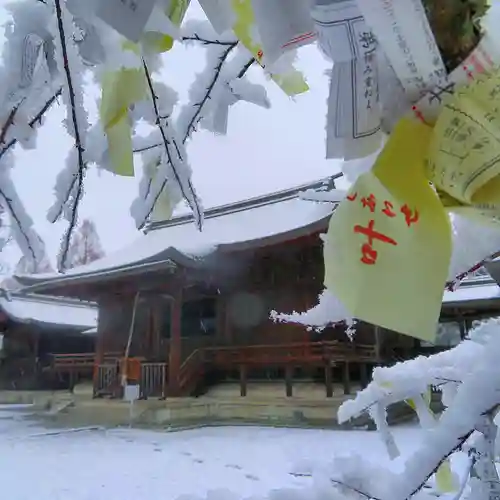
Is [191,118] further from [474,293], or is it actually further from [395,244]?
[474,293]

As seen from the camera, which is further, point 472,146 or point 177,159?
point 177,159

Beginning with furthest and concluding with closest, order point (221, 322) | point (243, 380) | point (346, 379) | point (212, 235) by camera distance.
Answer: point (212, 235)
point (221, 322)
point (243, 380)
point (346, 379)

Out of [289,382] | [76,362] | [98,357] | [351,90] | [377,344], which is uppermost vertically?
[351,90]

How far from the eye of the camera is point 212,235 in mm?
7113

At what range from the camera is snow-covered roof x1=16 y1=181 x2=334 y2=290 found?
5.52 m

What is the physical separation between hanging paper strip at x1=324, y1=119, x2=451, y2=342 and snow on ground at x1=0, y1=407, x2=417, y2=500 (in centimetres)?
210

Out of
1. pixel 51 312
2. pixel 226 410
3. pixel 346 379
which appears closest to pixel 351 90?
pixel 346 379

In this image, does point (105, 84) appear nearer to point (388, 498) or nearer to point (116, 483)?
point (388, 498)

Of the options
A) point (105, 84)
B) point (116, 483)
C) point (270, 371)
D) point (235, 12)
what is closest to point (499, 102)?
point (235, 12)

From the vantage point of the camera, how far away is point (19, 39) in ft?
1.71

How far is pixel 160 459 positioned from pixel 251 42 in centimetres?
381

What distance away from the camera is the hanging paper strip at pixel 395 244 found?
285 millimetres

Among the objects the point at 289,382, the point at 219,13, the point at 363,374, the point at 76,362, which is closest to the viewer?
the point at 219,13

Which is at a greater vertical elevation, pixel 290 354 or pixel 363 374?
pixel 290 354
